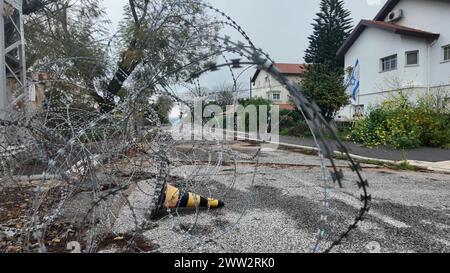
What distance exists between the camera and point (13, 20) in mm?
7645

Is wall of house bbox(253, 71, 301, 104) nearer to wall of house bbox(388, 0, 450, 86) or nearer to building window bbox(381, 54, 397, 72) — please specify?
building window bbox(381, 54, 397, 72)

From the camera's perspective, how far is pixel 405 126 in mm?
12414

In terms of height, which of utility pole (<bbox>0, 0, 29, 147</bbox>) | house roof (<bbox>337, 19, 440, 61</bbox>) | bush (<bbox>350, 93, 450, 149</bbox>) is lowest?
bush (<bbox>350, 93, 450, 149</bbox>)

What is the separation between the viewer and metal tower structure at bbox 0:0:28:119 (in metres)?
6.80

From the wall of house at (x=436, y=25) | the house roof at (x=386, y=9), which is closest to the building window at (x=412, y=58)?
the wall of house at (x=436, y=25)

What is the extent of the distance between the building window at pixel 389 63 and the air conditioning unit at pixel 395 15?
2.46 m

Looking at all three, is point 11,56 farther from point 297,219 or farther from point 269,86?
point 297,219

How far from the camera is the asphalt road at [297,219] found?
3049mm

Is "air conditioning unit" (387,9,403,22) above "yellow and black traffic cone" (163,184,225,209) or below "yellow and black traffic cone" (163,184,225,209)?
above

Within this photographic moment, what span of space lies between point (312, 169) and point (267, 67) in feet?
20.4

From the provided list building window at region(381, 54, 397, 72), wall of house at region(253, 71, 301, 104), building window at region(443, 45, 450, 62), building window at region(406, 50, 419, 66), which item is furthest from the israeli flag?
building window at region(443, 45, 450, 62)

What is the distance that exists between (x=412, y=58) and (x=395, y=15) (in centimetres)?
350

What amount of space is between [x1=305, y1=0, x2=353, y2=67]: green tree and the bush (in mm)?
16287
